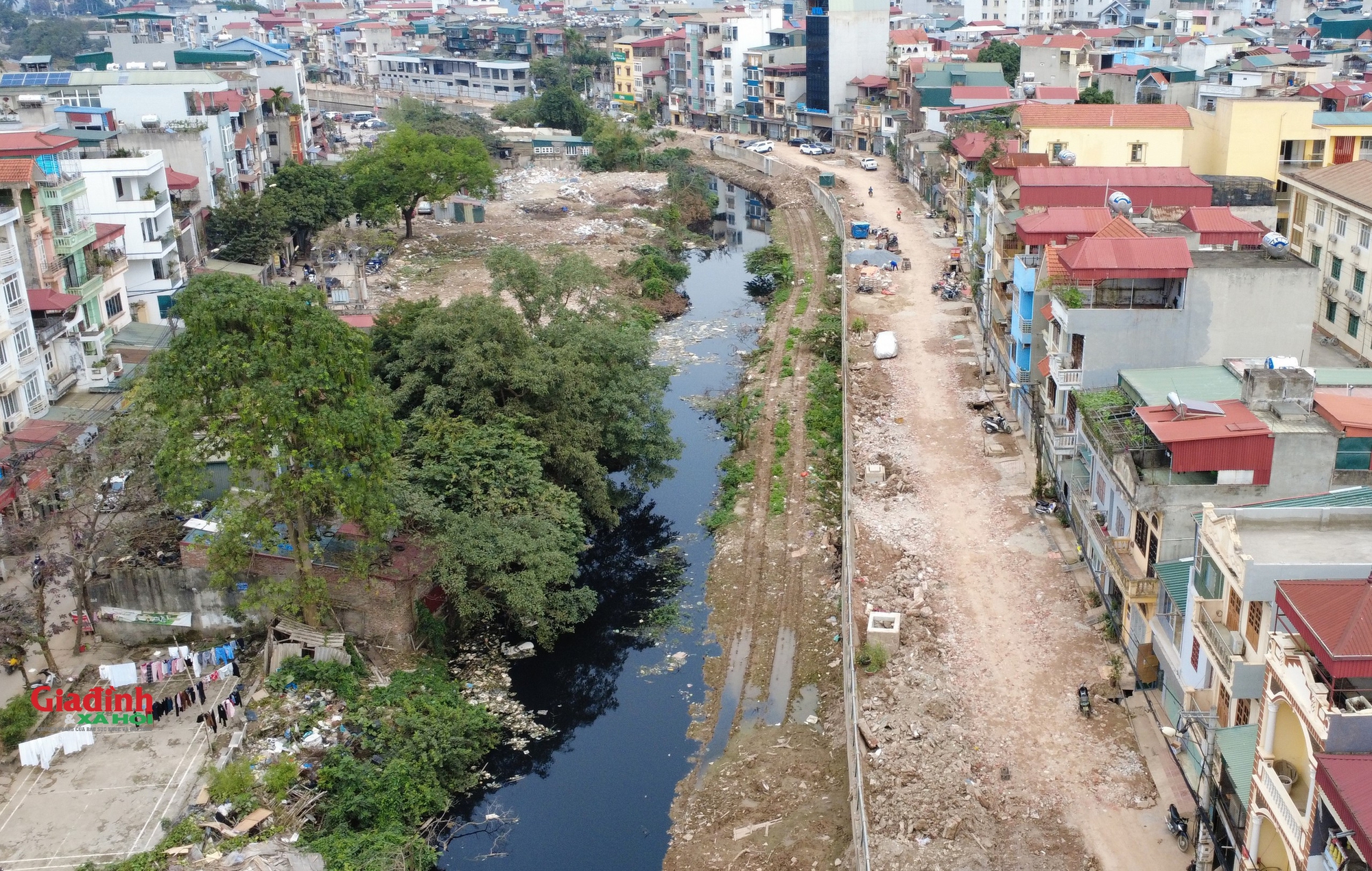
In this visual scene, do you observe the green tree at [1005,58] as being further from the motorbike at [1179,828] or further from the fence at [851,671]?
the motorbike at [1179,828]

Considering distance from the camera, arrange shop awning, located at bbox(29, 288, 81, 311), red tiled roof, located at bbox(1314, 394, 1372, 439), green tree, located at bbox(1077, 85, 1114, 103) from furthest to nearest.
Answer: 1. green tree, located at bbox(1077, 85, 1114, 103)
2. shop awning, located at bbox(29, 288, 81, 311)
3. red tiled roof, located at bbox(1314, 394, 1372, 439)

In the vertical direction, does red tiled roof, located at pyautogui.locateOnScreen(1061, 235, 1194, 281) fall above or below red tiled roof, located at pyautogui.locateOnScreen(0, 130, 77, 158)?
below

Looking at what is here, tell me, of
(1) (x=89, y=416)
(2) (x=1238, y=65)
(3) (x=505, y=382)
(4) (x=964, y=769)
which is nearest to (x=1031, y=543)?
(4) (x=964, y=769)

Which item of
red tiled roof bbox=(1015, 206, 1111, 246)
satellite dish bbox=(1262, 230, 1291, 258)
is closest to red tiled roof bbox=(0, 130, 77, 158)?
red tiled roof bbox=(1015, 206, 1111, 246)

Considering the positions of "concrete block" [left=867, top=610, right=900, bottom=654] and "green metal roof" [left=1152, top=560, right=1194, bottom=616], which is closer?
"green metal roof" [left=1152, top=560, right=1194, bottom=616]

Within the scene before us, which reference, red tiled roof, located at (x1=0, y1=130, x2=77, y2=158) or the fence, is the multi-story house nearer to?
the fence

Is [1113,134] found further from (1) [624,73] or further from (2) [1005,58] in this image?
(1) [624,73]

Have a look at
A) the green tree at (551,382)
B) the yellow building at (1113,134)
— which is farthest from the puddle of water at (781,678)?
the yellow building at (1113,134)
